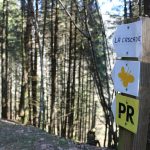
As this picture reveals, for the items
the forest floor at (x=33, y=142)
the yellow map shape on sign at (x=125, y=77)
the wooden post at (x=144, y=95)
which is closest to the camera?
the wooden post at (x=144, y=95)

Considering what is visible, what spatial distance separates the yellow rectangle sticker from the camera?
2078mm

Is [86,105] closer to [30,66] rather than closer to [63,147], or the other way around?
[30,66]

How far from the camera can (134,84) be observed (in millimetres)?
2078

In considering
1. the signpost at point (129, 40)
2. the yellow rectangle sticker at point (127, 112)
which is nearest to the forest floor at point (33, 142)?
the yellow rectangle sticker at point (127, 112)

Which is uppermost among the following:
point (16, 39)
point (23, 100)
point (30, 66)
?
point (16, 39)

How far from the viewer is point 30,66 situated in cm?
1808

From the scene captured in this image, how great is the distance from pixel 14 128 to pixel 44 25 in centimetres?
1055

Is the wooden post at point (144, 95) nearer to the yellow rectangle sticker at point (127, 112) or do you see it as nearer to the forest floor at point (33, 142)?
the yellow rectangle sticker at point (127, 112)

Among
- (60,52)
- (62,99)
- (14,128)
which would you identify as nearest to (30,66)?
(60,52)

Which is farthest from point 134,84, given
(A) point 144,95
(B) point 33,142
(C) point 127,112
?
(B) point 33,142

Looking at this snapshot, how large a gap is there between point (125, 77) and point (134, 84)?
156 mm

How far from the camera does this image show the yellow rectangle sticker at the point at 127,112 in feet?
6.82

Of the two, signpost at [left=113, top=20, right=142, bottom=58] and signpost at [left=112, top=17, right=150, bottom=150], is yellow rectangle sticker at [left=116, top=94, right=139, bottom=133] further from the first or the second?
signpost at [left=113, top=20, right=142, bottom=58]

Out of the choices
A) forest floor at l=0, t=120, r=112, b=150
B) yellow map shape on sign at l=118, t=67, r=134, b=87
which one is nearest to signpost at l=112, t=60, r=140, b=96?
yellow map shape on sign at l=118, t=67, r=134, b=87
